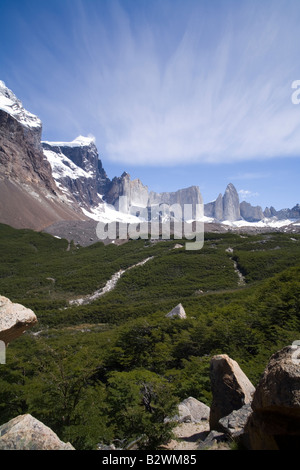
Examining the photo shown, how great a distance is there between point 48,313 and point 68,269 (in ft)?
103

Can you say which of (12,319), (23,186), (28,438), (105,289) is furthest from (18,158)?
(28,438)

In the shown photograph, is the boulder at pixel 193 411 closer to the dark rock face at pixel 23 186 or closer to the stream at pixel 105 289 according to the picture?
the stream at pixel 105 289

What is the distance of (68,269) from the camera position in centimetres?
7419

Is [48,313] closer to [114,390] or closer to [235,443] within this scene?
[114,390]

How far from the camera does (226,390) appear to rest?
813 cm

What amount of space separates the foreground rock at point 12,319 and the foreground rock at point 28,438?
2.91m

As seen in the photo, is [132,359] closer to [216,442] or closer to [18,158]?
[216,442]

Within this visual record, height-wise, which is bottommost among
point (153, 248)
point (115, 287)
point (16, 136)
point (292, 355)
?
point (115, 287)

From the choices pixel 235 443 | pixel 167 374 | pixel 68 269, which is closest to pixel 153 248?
pixel 68 269

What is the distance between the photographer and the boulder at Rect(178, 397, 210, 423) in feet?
32.4

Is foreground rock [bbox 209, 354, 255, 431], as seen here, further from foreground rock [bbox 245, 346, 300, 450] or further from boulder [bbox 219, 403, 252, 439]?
foreground rock [bbox 245, 346, 300, 450]

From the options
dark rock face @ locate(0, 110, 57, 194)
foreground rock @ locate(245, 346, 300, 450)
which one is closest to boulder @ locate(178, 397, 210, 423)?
foreground rock @ locate(245, 346, 300, 450)

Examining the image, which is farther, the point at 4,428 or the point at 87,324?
the point at 87,324

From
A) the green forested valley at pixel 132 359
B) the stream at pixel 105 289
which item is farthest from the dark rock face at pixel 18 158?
the green forested valley at pixel 132 359
